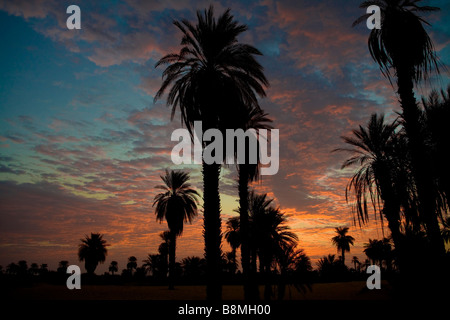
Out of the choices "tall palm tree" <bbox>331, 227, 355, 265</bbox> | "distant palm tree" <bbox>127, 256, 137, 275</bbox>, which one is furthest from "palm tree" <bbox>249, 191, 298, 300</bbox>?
"distant palm tree" <bbox>127, 256, 137, 275</bbox>

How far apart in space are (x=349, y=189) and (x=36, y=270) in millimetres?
167608

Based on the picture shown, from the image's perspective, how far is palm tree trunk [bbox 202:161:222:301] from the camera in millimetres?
12625

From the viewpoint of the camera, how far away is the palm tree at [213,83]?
13.5 m

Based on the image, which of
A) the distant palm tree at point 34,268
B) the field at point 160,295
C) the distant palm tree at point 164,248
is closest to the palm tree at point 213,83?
the field at point 160,295

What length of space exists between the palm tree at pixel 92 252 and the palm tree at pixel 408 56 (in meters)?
62.8

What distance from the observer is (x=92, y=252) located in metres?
61.1

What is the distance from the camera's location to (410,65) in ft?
41.4

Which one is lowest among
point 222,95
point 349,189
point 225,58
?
point 349,189

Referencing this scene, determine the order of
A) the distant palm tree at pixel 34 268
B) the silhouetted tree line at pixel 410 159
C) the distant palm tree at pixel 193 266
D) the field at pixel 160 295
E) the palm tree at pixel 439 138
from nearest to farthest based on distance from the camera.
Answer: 1. the silhouetted tree line at pixel 410 159
2. the palm tree at pixel 439 138
3. the field at pixel 160 295
4. the distant palm tree at pixel 193 266
5. the distant palm tree at pixel 34 268

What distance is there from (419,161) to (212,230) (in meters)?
8.86

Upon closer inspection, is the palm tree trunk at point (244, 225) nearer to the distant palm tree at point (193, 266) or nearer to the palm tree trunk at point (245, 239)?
the palm tree trunk at point (245, 239)
